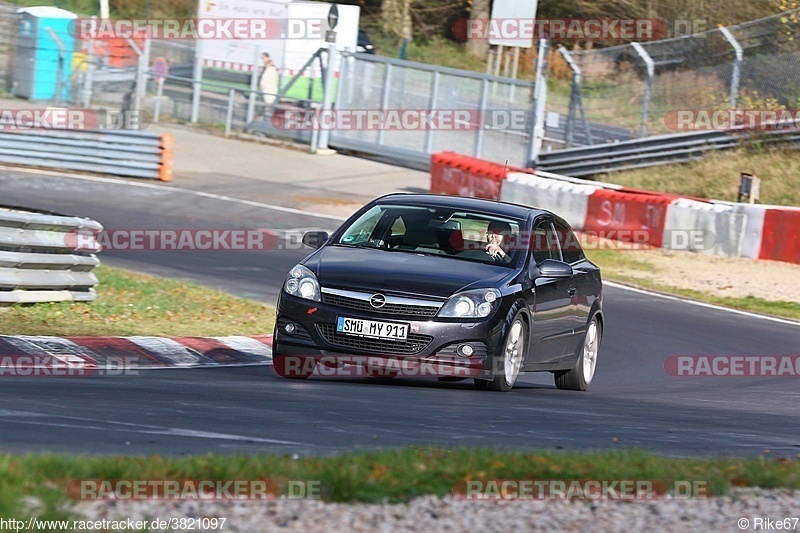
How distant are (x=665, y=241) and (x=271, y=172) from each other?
9.85m

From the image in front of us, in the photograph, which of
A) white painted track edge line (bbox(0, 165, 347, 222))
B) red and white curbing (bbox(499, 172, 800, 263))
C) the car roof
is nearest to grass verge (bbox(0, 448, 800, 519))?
the car roof

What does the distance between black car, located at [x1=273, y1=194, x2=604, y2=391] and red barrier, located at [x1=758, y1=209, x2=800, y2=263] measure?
1077cm

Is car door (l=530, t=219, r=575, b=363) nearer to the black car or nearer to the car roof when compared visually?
the black car

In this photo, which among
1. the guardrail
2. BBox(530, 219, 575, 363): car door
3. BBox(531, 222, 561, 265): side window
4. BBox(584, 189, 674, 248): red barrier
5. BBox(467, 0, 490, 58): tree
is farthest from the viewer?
BBox(467, 0, 490, 58): tree

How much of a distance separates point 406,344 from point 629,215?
562 inches

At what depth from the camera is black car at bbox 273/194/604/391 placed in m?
9.35

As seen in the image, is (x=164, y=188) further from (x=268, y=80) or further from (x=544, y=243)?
(x=544, y=243)

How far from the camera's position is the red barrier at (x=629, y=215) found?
22672mm

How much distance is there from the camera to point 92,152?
26031mm

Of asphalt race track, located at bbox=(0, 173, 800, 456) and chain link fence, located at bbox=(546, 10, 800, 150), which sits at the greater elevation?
chain link fence, located at bbox=(546, 10, 800, 150)

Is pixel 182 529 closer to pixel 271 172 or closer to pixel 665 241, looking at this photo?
pixel 665 241

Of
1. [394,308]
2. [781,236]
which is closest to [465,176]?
[781,236]

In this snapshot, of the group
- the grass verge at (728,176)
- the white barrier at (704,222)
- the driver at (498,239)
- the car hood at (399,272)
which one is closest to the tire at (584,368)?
the driver at (498,239)

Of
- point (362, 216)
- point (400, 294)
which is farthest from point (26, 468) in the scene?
point (362, 216)
